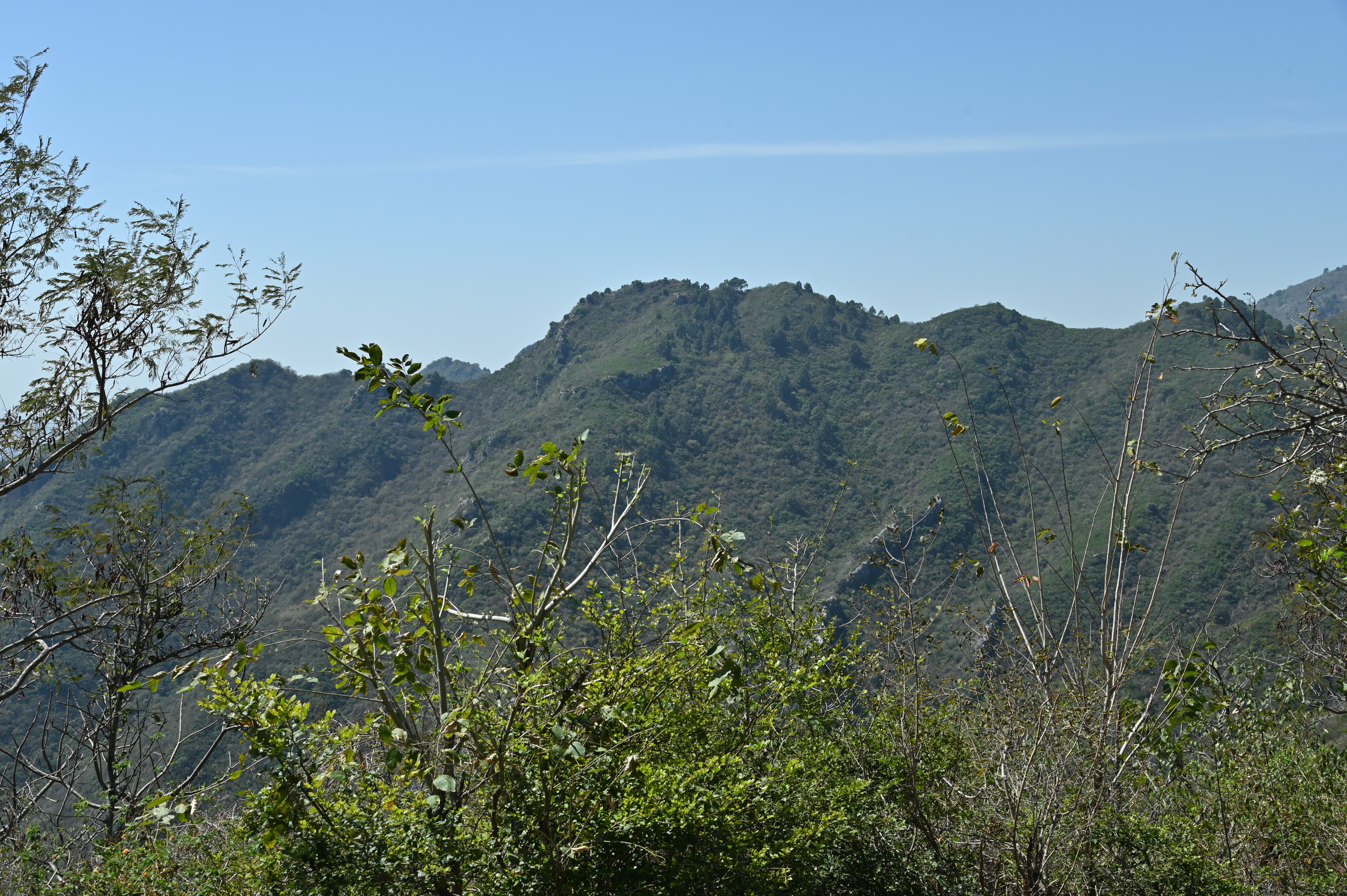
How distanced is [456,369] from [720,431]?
67.0 m

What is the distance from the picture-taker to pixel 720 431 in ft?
192

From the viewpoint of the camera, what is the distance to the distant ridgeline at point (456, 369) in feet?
364

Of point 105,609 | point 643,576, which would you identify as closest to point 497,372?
point 105,609

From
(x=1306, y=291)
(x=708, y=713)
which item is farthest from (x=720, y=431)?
(x=1306, y=291)

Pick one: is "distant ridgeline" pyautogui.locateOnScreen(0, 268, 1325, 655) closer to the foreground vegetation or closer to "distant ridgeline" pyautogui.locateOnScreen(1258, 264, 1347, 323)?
the foreground vegetation

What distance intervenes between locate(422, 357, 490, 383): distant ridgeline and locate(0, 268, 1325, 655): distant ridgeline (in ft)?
119

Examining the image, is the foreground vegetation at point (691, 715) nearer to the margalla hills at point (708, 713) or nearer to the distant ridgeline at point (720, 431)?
the margalla hills at point (708, 713)

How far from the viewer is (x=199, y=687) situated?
4094mm

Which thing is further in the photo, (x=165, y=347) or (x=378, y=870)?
(x=165, y=347)

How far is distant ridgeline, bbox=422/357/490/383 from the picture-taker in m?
111

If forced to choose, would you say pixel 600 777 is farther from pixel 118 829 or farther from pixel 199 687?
→ pixel 118 829

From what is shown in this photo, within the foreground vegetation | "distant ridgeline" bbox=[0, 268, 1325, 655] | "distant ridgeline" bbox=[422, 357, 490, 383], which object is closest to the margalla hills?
the foreground vegetation

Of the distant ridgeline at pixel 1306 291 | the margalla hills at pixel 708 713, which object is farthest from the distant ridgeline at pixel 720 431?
the distant ridgeline at pixel 1306 291

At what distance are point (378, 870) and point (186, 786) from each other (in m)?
4.99
